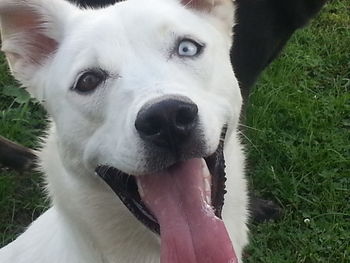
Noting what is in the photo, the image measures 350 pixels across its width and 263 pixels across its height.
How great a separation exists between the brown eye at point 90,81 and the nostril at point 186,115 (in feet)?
1.45

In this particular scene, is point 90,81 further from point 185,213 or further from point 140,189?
point 185,213

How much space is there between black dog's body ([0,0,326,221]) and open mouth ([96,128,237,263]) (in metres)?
1.54

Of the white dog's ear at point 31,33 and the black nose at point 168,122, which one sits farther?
the white dog's ear at point 31,33

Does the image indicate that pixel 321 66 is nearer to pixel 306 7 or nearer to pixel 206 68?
pixel 306 7

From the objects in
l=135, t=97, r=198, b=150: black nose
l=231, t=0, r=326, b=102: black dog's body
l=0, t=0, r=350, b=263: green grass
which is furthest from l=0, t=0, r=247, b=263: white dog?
l=0, t=0, r=350, b=263: green grass

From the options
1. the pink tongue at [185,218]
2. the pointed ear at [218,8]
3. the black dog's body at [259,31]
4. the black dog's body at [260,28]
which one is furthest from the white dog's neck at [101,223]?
the black dog's body at [259,31]

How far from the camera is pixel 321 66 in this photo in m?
6.09

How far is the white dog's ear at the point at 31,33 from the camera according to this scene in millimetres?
3279

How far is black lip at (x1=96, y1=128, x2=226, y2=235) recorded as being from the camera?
3113 mm

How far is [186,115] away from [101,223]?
796 mm

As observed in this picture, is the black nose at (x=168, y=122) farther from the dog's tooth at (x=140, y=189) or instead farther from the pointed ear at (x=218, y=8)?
the pointed ear at (x=218, y=8)

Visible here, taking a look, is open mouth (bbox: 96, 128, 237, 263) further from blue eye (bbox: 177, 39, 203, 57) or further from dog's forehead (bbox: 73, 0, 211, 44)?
dog's forehead (bbox: 73, 0, 211, 44)

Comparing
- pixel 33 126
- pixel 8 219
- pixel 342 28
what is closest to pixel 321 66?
pixel 342 28

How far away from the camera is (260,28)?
4.52 meters
